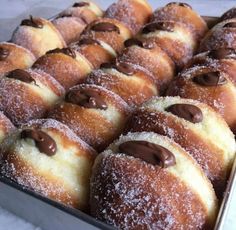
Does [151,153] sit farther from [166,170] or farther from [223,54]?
[223,54]

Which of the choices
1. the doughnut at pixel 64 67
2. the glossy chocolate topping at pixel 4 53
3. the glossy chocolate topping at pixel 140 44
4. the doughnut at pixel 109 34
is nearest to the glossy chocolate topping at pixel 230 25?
the glossy chocolate topping at pixel 140 44

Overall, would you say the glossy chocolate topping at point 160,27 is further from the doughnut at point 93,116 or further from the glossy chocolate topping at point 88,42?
the doughnut at point 93,116

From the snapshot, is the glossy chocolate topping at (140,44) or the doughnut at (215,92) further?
the glossy chocolate topping at (140,44)

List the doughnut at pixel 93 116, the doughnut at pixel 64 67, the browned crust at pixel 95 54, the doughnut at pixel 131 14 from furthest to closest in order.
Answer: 1. the doughnut at pixel 131 14
2. the browned crust at pixel 95 54
3. the doughnut at pixel 64 67
4. the doughnut at pixel 93 116

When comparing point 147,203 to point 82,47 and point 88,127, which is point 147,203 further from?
point 82,47

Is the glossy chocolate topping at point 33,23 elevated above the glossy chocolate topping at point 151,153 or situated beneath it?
situated beneath

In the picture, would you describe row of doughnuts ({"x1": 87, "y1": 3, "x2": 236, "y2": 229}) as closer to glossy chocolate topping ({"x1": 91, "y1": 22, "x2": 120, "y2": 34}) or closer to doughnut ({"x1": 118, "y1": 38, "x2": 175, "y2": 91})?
doughnut ({"x1": 118, "y1": 38, "x2": 175, "y2": 91})

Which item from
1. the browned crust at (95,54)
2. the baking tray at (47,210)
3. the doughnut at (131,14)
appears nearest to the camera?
the baking tray at (47,210)

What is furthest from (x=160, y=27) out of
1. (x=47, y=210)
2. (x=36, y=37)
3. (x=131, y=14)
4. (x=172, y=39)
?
(x=47, y=210)

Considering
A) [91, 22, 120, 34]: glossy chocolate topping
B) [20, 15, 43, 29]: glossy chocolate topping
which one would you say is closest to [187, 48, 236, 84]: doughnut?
[91, 22, 120, 34]: glossy chocolate topping
